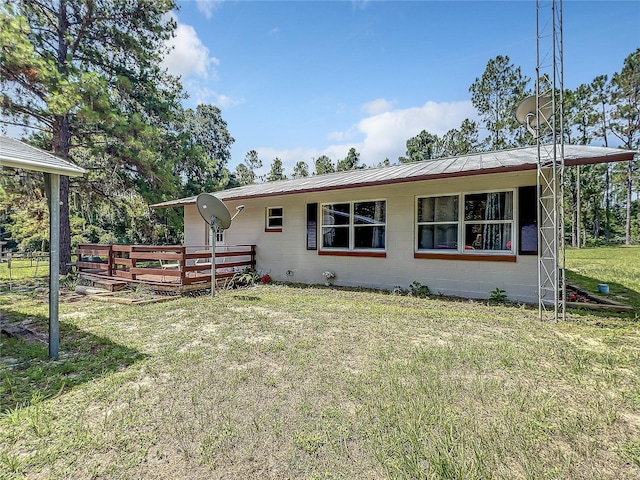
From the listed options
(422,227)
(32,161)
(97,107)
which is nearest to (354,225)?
(422,227)

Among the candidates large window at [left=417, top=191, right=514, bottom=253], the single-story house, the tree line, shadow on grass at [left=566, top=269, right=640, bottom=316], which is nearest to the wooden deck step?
the tree line

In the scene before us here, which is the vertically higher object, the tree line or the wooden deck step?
the tree line

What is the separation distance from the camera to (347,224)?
333 inches

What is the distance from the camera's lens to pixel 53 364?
3371 mm

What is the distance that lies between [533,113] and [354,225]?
4.45 m

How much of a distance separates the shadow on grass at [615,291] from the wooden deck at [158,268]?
868 cm

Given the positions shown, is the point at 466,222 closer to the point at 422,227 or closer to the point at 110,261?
the point at 422,227

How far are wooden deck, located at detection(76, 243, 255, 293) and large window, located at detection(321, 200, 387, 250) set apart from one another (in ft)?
9.32

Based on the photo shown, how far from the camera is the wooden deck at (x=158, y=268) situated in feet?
24.2

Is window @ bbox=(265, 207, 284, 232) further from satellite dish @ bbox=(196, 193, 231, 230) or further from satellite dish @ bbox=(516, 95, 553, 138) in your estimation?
satellite dish @ bbox=(516, 95, 553, 138)

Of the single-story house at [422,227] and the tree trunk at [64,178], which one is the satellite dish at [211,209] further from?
the tree trunk at [64,178]

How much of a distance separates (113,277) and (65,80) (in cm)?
533

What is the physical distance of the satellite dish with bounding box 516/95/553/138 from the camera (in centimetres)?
529

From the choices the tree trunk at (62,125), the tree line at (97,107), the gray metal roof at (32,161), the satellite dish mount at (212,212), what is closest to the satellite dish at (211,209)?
the satellite dish mount at (212,212)
